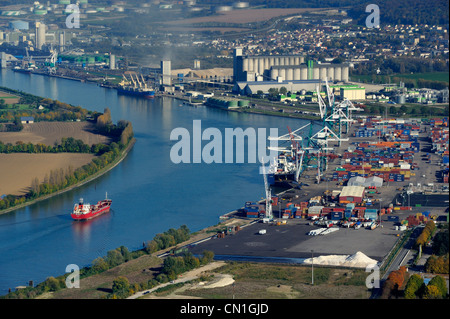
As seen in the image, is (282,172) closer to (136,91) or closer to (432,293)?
(432,293)

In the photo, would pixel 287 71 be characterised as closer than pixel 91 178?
No

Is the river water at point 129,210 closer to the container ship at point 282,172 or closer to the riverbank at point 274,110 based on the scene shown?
the container ship at point 282,172

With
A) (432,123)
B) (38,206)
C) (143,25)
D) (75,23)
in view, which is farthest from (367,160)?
(75,23)

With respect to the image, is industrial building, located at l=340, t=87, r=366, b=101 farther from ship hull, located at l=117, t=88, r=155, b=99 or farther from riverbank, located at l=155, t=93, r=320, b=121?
ship hull, located at l=117, t=88, r=155, b=99

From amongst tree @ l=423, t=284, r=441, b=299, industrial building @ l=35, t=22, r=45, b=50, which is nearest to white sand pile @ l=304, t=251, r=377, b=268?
tree @ l=423, t=284, r=441, b=299

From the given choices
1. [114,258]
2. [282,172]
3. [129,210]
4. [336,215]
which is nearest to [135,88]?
[282,172]

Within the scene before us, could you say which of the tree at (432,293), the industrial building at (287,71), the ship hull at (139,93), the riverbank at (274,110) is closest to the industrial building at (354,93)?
the riverbank at (274,110)
